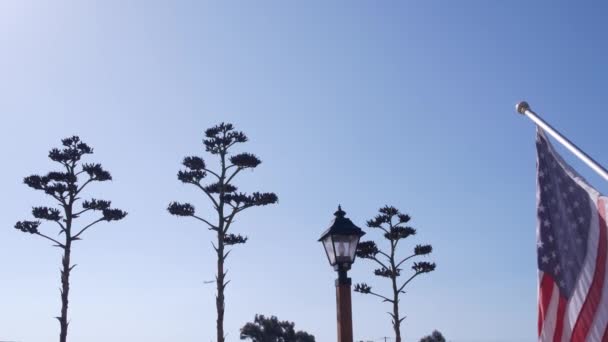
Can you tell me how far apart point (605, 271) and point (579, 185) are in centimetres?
101

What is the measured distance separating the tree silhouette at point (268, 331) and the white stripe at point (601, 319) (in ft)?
212

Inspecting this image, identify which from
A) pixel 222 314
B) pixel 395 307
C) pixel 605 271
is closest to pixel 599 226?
pixel 605 271

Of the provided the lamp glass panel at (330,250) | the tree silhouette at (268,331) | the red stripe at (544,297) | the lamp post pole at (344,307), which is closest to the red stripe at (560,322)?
the red stripe at (544,297)

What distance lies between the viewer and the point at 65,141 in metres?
24.0

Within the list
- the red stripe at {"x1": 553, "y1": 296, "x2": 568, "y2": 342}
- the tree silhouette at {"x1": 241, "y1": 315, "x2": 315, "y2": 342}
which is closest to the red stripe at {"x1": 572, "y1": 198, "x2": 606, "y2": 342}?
the red stripe at {"x1": 553, "y1": 296, "x2": 568, "y2": 342}

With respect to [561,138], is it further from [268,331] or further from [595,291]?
[268,331]

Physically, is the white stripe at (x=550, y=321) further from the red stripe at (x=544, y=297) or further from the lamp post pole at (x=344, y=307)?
the lamp post pole at (x=344, y=307)

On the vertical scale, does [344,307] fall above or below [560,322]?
above

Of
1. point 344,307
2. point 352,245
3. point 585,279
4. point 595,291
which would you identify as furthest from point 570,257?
point 344,307

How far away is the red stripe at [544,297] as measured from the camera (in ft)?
25.8

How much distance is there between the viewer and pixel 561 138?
7969mm

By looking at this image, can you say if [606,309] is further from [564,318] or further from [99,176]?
[99,176]

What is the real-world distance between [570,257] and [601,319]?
761mm

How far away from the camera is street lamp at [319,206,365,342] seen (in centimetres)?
927
